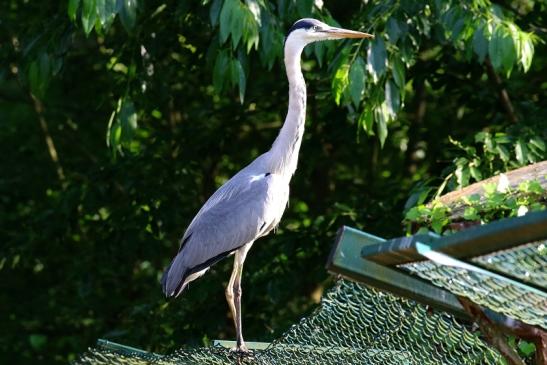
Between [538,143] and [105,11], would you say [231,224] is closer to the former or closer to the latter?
[105,11]

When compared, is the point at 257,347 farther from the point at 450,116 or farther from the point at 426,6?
the point at 450,116

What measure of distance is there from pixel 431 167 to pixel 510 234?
5.73m

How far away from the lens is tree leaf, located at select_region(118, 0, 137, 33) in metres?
5.04

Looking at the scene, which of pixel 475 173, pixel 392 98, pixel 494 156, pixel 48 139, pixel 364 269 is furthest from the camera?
pixel 48 139

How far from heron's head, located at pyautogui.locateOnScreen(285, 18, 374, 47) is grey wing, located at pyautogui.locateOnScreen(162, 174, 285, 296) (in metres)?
0.65

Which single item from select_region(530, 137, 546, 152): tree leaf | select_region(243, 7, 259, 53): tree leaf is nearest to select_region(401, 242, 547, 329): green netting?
select_region(243, 7, 259, 53): tree leaf

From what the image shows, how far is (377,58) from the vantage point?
5.30 meters

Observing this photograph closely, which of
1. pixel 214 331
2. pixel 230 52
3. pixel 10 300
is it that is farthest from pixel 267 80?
pixel 10 300

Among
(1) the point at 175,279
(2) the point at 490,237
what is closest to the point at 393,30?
(1) the point at 175,279

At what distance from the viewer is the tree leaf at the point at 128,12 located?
5043 mm

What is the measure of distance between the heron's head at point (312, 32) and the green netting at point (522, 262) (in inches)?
121

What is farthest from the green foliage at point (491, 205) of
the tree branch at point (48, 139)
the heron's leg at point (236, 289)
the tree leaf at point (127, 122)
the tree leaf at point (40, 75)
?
the tree branch at point (48, 139)

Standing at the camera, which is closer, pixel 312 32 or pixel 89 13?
pixel 89 13

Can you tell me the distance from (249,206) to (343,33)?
0.89m
